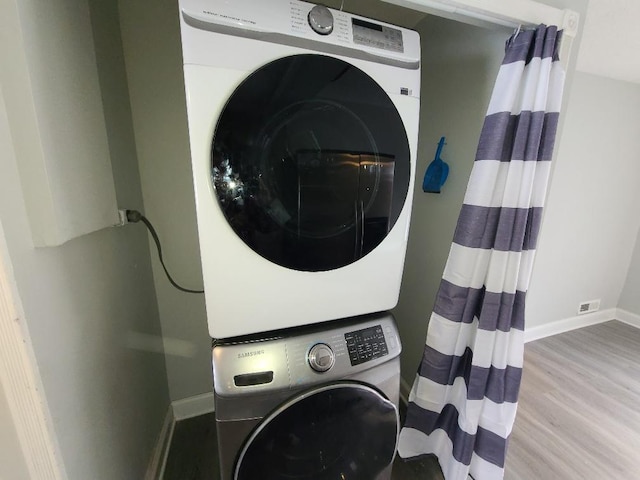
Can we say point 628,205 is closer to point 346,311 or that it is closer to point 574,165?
point 574,165

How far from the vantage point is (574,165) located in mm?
2162

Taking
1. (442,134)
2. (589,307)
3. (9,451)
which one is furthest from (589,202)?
(9,451)

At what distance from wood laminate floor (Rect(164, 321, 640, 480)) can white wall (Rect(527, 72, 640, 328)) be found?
0.43 metres

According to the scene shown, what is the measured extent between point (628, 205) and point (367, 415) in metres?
3.36

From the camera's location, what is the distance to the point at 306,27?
0.65 m

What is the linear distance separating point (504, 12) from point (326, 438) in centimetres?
141

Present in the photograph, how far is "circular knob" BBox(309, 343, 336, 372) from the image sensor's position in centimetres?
75

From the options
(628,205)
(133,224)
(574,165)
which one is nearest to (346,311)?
(133,224)

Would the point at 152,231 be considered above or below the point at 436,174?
below

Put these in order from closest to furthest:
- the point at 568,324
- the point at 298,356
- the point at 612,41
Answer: the point at 298,356 → the point at 612,41 → the point at 568,324

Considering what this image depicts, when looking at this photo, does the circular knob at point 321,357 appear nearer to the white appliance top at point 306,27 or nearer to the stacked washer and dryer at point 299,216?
the stacked washer and dryer at point 299,216

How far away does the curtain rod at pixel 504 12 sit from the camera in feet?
2.48

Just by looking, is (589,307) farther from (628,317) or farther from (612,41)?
(612,41)

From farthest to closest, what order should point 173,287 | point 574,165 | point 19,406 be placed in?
point 574,165 → point 173,287 → point 19,406
